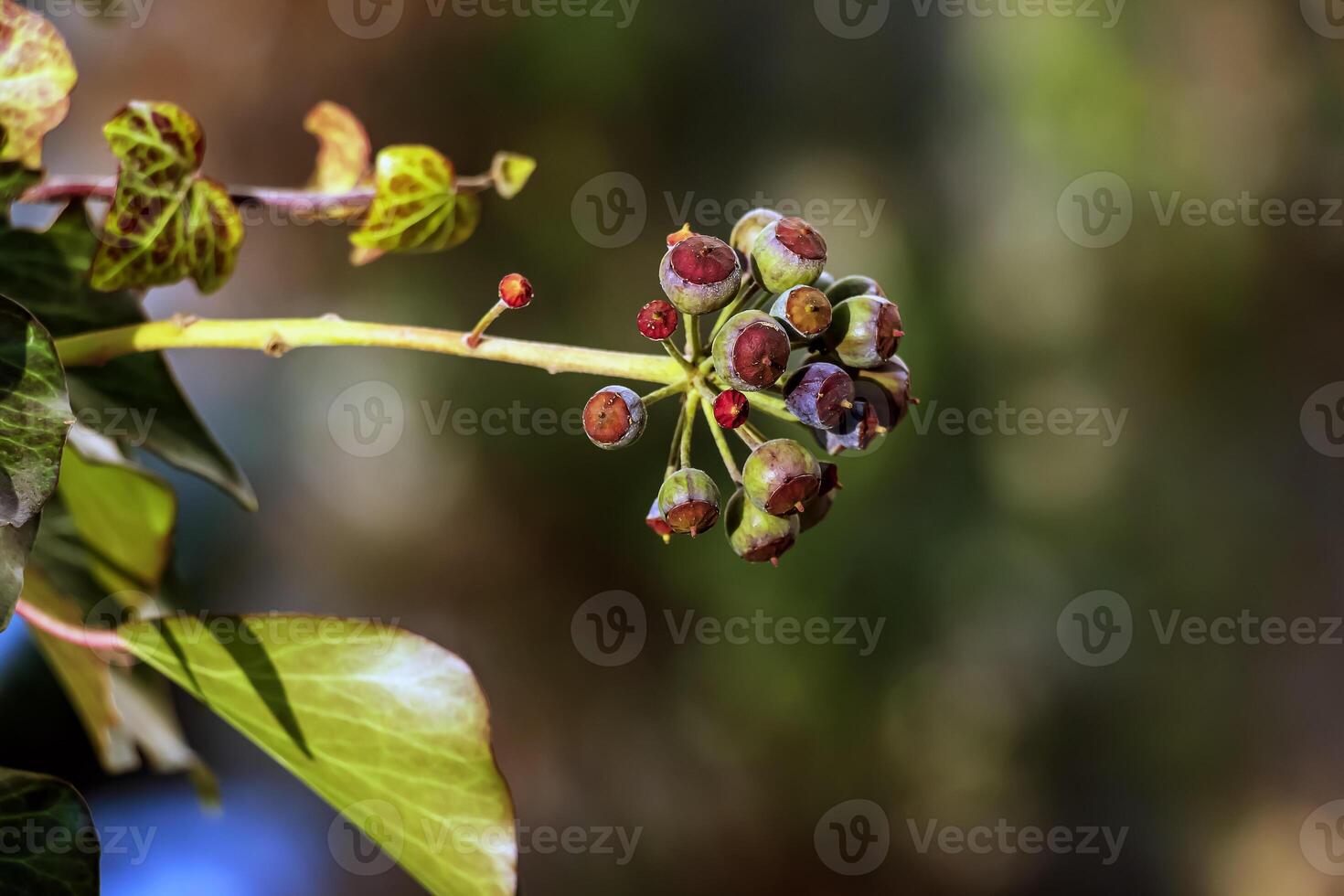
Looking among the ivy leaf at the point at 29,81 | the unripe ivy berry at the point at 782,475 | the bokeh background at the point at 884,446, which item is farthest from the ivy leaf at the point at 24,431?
the bokeh background at the point at 884,446

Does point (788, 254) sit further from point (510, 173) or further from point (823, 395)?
point (510, 173)

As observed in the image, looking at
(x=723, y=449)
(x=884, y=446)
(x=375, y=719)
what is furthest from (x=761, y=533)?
(x=884, y=446)

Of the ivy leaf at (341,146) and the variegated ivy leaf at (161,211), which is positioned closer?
the variegated ivy leaf at (161,211)

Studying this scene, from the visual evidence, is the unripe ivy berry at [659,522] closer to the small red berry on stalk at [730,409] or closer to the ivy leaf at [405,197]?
the small red berry on stalk at [730,409]

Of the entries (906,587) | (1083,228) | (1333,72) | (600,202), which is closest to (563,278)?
(600,202)

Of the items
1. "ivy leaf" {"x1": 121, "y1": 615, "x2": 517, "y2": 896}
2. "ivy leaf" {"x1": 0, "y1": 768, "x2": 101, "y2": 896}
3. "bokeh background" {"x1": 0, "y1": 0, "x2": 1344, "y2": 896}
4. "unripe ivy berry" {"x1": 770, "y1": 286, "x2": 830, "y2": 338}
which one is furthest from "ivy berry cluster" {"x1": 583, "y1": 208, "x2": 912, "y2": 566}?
"bokeh background" {"x1": 0, "y1": 0, "x2": 1344, "y2": 896}

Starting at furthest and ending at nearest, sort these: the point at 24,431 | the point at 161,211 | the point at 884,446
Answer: the point at 884,446
the point at 161,211
the point at 24,431
